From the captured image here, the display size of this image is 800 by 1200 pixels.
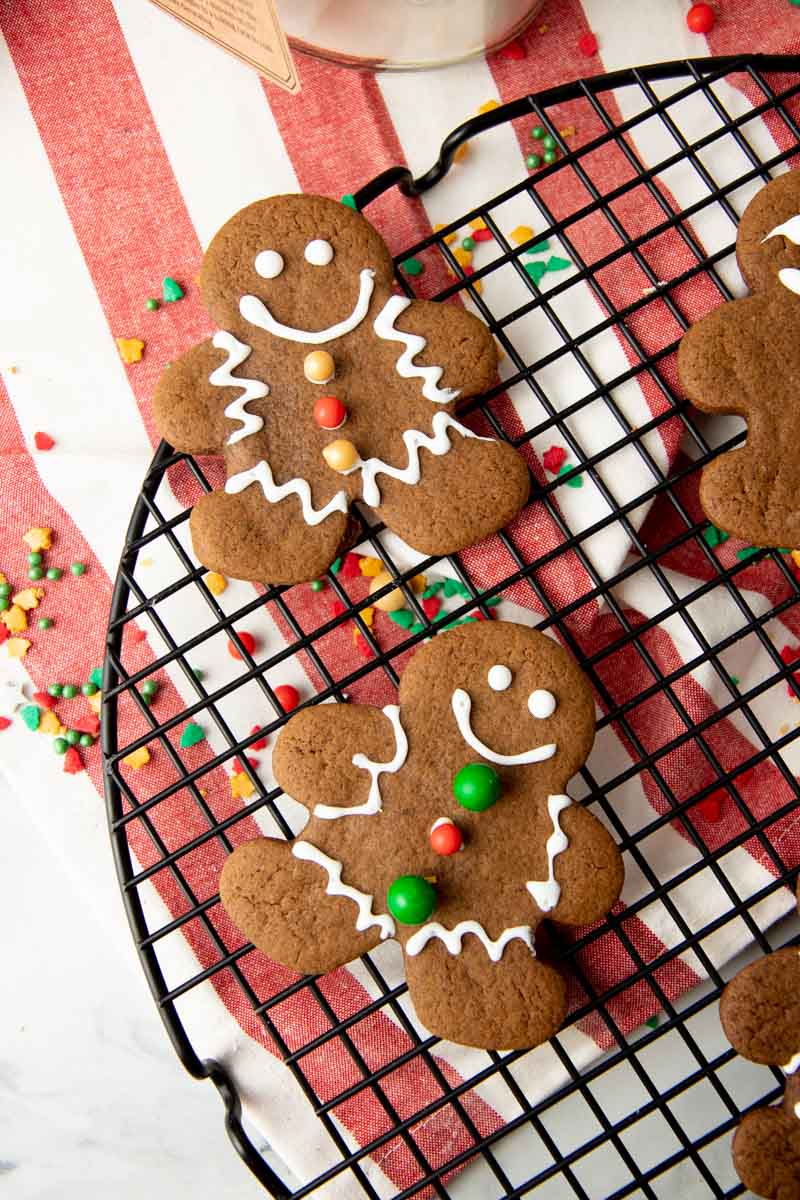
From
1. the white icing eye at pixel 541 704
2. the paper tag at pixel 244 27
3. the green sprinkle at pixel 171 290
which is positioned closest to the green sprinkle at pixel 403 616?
the white icing eye at pixel 541 704

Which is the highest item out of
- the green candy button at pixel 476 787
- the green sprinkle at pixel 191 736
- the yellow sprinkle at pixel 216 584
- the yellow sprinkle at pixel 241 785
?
the yellow sprinkle at pixel 216 584

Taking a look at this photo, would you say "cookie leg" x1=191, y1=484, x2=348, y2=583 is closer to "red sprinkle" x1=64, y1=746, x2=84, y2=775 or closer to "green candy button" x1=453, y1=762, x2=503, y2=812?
"green candy button" x1=453, y1=762, x2=503, y2=812

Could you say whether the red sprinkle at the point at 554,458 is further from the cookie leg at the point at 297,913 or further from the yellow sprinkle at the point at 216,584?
the cookie leg at the point at 297,913

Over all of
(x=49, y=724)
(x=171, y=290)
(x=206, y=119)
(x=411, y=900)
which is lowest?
(x=411, y=900)

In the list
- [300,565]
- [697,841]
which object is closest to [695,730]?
[697,841]

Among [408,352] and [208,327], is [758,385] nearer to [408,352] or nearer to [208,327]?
[408,352]

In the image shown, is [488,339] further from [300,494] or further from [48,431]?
[48,431]

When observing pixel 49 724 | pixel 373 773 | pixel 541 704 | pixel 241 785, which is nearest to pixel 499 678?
pixel 541 704
